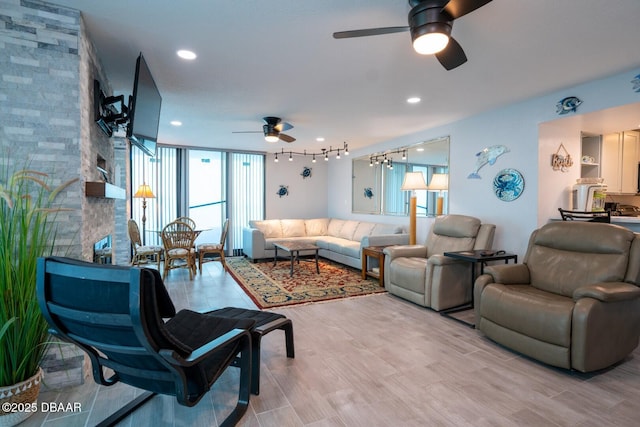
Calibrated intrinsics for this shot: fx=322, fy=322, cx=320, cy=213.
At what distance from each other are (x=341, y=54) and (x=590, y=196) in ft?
11.2

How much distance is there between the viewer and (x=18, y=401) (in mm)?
1726

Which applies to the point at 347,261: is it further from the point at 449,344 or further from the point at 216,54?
the point at 216,54

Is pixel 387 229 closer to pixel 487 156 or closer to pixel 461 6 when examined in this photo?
pixel 487 156

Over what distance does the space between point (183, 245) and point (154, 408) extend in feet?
11.3

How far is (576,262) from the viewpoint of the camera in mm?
2828

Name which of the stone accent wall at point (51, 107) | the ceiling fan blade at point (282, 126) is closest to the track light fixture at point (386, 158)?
the ceiling fan blade at point (282, 126)

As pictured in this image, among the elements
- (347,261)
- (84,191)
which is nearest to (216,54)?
(84,191)

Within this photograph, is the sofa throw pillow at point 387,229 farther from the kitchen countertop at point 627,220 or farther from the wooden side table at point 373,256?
the kitchen countertop at point 627,220

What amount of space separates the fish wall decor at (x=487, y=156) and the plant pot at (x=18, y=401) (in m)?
4.81

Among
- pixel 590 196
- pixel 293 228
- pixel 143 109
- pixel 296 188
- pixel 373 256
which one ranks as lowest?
pixel 373 256

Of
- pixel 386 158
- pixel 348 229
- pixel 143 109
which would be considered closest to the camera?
pixel 143 109

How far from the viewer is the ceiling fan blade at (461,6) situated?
1666 mm

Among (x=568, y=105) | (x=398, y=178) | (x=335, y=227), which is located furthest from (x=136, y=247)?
(x=568, y=105)

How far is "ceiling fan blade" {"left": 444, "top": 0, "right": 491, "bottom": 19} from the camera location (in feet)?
5.47
